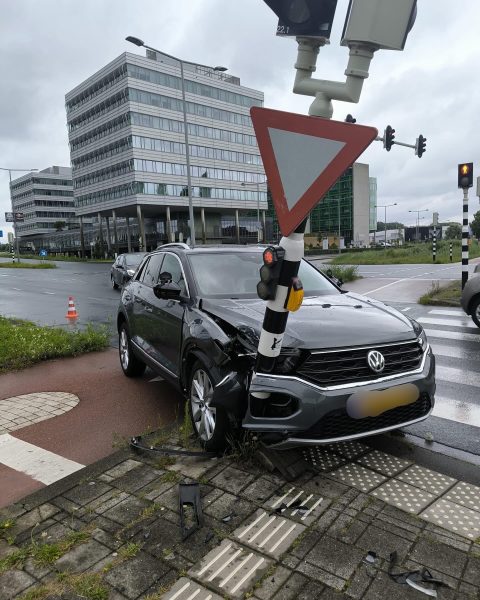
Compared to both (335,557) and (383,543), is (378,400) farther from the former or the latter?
A: (335,557)

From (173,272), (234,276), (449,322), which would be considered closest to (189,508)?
(234,276)

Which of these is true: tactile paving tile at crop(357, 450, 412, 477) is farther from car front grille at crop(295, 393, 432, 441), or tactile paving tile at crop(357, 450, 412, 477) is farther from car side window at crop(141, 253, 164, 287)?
car side window at crop(141, 253, 164, 287)

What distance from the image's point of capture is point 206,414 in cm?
379

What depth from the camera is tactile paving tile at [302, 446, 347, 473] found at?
11.6 ft

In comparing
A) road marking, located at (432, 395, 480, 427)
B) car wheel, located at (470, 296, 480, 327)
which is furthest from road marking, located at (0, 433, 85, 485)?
car wheel, located at (470, 296, 480, 327)

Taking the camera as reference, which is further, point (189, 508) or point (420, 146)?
point (420, 146)

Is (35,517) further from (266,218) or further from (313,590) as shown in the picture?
(266,218)

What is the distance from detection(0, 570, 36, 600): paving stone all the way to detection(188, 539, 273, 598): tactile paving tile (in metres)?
0.84

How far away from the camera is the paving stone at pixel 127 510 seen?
2.96 m

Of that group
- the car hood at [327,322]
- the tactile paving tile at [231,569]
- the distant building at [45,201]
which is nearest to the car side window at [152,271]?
the car hood at [327,322]

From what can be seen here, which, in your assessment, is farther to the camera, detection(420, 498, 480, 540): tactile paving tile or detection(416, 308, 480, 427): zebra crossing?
detection(416, 308, 480, 427): zebra crossing

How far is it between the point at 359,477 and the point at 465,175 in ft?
34.5

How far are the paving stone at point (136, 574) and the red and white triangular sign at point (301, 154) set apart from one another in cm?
196

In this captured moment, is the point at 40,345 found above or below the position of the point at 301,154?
below
